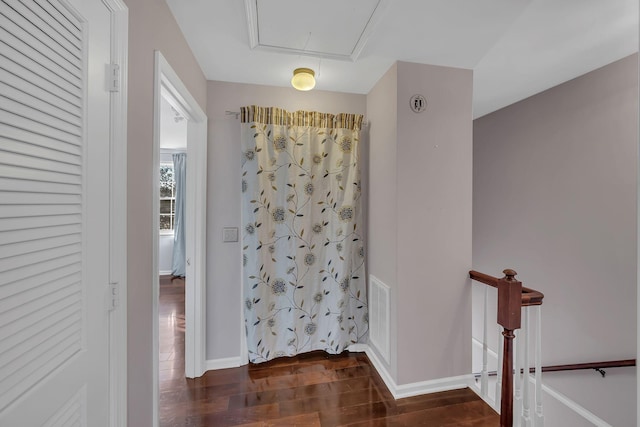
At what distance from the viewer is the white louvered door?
0.60 m

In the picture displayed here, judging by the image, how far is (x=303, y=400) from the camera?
1.83m

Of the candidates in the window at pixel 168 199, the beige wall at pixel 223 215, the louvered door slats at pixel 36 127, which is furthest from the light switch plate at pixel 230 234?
the window at pixel 168 199

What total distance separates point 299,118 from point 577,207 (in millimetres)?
2468

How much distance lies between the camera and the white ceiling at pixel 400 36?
143 cm

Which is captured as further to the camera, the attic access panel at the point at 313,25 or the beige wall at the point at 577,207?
the beige wall at the point at 577,207

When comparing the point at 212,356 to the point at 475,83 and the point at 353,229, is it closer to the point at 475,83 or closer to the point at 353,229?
the point at 353,229

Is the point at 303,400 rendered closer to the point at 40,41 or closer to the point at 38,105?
the point at 38,105

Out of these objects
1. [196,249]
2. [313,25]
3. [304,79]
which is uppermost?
[313,25]

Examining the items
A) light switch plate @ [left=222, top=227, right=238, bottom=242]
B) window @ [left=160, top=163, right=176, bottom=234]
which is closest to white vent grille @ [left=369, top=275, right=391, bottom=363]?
light switch plate @ [left=222, top=227, right=238, bottom=242]

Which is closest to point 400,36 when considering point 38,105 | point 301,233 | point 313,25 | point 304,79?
point 313,25

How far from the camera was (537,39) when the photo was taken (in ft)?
5.61

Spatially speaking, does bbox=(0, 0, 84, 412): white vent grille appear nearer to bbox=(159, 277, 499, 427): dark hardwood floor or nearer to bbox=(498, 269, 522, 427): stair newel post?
bbox=(159, 277, 499, 427): dark hardwood floor

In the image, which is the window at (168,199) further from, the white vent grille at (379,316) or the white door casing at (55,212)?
the white door casing at (55,212)

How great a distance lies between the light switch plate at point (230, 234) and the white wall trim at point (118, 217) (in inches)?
46.0
